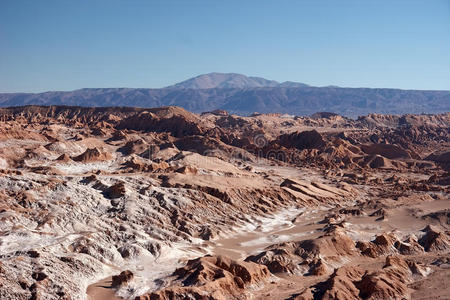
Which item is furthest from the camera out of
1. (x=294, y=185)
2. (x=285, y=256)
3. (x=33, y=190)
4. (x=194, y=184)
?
(x=294, y=185)

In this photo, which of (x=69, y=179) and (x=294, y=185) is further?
(x=294, y=185)

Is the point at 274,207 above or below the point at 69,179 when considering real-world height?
below

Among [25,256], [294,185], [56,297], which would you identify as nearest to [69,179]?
[25,256]

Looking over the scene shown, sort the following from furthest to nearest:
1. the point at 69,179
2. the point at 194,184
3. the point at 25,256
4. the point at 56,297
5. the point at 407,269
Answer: the point at 194,184 < the point at 69,179 < the point at 407,269 < the point at 25,256 < the point at 56,297

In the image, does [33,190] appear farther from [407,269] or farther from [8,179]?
[407,269]

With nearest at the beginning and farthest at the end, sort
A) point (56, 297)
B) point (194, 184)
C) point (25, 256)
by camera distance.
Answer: point (56, 297), point (25, 256), point (194, 184)

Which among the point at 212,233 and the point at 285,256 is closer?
the point at 285,256

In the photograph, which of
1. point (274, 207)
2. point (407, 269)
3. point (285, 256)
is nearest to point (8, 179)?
point (285, 256)

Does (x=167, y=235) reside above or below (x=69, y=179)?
below

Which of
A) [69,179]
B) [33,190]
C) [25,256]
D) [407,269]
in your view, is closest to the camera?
[25,256]

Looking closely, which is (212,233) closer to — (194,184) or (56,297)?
(194,184)
